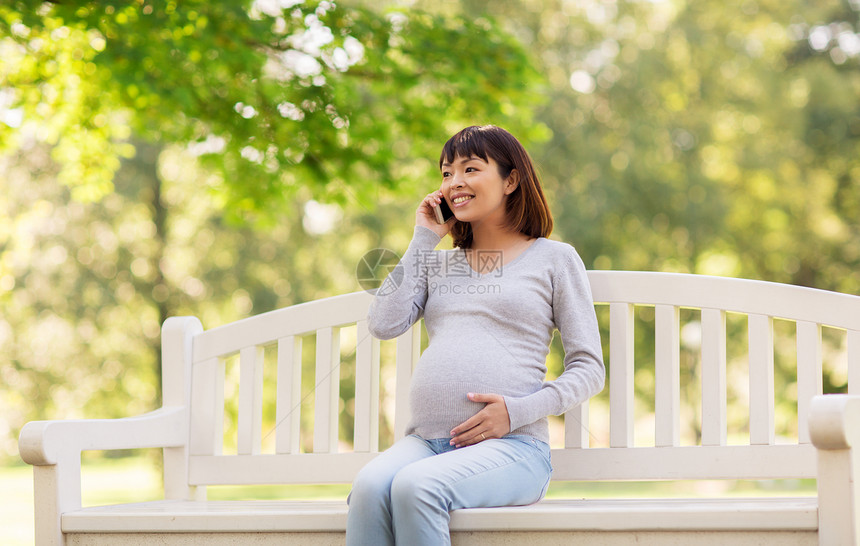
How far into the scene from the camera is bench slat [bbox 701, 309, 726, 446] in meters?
2.38

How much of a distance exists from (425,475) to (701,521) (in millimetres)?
613

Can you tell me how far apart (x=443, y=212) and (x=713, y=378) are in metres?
0.93

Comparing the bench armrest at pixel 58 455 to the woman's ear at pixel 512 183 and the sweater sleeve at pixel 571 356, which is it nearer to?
the sweater sleeve at pixel 571 356

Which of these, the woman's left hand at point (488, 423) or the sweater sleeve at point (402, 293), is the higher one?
the sweater sleeve at point (402, 293)

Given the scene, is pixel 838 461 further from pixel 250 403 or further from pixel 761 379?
pixel 250 403

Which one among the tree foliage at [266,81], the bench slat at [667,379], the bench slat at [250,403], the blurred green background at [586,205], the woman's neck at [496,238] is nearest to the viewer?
the bench slat at [667,379]

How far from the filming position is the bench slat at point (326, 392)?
8.50 feet

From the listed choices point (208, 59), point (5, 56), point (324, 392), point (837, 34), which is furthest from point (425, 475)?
point (837, 34)

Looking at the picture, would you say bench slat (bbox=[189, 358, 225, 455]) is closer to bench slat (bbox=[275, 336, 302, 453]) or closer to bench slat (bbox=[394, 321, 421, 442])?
bench slat (bbox=[275, 336, 302, 453])

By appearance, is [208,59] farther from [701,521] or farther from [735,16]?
[735,16]

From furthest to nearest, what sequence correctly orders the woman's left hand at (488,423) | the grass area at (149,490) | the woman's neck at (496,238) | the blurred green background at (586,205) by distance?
1. the blurred green background at (586,205)
2. the grass area at (149,490)
3. the woman's neck at (496,238)
4. the woman's left hand at (488,423)

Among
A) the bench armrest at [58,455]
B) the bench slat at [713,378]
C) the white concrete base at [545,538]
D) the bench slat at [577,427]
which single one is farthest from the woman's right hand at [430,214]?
the bench armrest at [58,455]

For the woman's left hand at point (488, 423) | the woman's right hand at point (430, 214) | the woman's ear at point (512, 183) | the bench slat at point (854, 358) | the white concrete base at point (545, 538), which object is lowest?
the white concrete base at point (545, 538)

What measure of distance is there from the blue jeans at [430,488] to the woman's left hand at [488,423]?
3 centimetres
